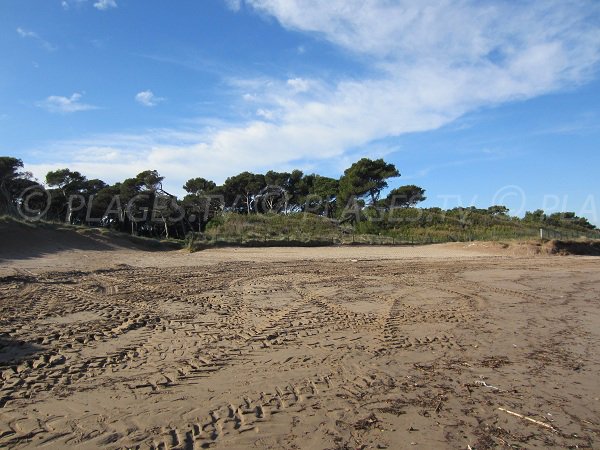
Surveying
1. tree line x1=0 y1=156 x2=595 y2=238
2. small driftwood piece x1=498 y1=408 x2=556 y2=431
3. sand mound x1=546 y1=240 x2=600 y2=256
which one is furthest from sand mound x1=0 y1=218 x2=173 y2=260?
sand mound x1=546 y1=240 x2=600 y2=256

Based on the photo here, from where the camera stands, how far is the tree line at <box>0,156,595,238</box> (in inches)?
1844

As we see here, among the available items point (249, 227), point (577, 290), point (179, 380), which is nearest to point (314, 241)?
point (249, 227)

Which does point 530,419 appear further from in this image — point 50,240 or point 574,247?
point 574,247

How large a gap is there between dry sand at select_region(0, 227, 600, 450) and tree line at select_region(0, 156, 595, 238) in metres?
31.4

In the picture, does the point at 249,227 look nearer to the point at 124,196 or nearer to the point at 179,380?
the point at 124,196

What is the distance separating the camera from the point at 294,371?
5.12 m

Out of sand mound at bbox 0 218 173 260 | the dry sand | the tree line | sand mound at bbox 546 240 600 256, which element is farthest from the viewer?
the tree line

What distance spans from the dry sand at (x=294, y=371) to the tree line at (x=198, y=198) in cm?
3135

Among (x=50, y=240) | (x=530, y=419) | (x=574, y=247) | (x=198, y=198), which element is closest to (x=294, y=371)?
(x=530, y=419)

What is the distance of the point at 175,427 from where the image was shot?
3.71m

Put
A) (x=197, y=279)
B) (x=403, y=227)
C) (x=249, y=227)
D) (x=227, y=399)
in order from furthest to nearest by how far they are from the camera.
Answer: (x=403, y=227) < (x=249, y=227) < (x=197, y=279) < (x=227, y=399)

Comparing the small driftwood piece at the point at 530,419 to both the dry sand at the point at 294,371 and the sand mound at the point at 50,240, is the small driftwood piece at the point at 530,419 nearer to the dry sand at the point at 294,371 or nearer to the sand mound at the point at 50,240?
the dry sand at the point at 294,371

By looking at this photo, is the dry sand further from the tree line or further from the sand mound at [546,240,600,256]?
the tree line

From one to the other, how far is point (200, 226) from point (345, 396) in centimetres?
4933
